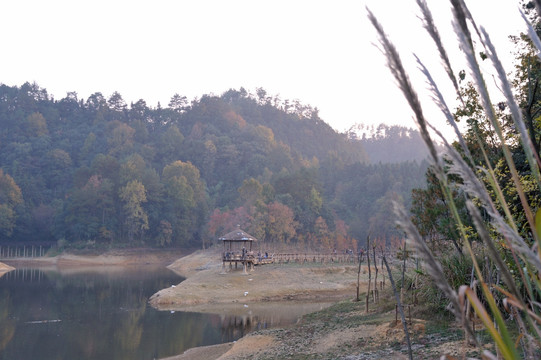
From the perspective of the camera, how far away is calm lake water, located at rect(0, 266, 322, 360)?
14477 millimetres

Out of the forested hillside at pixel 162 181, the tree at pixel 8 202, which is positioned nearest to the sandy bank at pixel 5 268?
the forested hillside at pixel 162 181

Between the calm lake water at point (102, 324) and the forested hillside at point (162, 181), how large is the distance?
2025cm

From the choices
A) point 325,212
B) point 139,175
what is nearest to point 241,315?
point 325,212

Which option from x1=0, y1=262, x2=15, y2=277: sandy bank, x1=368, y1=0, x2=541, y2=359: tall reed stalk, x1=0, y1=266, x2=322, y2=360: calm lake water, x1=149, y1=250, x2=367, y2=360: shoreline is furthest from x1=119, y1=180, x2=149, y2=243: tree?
x1=368, y1=0, x2=541, y2=359: tall reed stalk

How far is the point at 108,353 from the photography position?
1412 centimetres

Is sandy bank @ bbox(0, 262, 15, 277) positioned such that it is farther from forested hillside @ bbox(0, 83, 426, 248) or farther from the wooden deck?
the wooden deck

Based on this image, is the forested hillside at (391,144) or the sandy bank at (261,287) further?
the forested hillside at (391,144)

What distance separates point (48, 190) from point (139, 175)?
39.8ft

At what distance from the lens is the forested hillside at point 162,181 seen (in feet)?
164

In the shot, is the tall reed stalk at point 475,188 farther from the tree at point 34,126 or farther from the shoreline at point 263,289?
the tree at point 34,126

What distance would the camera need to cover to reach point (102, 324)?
18.3m

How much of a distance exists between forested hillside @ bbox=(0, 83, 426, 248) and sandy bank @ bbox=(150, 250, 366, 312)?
13.3 metres

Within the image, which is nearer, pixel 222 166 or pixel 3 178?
pixel 3 178

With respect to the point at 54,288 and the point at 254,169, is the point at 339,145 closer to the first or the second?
the point at 254,169
